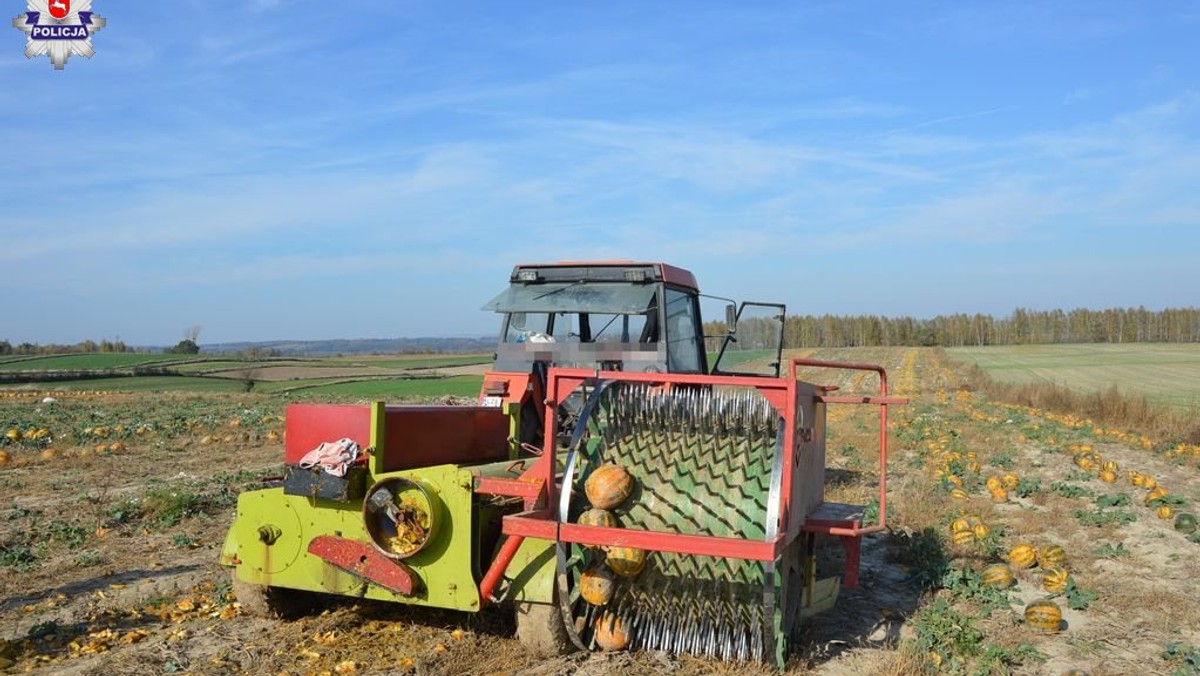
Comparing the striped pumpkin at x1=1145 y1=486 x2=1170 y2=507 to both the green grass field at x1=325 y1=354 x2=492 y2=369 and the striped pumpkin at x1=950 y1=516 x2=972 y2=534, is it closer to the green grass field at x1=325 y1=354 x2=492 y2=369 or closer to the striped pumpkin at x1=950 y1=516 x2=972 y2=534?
the striped pumpkin at x1=950 y1=516 x2=972 y2=534

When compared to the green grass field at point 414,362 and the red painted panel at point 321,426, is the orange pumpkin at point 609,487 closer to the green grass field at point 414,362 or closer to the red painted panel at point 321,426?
the red painted panel at point 321,426

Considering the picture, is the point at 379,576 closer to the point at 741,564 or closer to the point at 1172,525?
the point at 741,564

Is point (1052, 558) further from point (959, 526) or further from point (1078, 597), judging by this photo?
point (1078, 597)

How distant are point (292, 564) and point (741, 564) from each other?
2833 mm

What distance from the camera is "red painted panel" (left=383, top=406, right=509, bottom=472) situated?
6.21 m

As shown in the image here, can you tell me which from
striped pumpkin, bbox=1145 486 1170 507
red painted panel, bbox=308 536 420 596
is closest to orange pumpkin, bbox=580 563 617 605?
red painted panel, bbox=308 536 420 596

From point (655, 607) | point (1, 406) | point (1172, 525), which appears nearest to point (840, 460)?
point (1172, 525)

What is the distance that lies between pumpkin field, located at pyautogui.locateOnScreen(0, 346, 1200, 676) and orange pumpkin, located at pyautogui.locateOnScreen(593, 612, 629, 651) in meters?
0.09

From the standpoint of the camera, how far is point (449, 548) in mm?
5703

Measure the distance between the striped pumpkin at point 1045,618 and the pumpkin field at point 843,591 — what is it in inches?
0.5

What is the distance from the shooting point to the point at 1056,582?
303 inches

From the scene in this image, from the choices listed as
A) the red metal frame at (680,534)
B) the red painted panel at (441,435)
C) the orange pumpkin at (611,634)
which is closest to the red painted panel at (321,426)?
the red painted panel at (441,435)

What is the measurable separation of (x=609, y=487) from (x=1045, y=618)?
3.33 metres

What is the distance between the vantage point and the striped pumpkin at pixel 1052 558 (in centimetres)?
836
